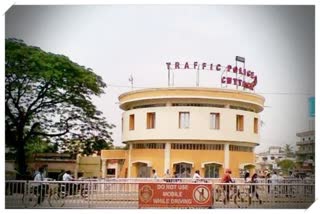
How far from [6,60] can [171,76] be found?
5159 mm

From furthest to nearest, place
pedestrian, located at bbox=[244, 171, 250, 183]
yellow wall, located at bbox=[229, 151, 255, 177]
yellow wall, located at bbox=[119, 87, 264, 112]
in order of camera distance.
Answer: yellow wall, located at bbox=[229, 151, 255, 177], yellow wall, located at bbox=[119, 87, 264, 112], pedestrian, located at bbox=[244, 171, 250, 183]

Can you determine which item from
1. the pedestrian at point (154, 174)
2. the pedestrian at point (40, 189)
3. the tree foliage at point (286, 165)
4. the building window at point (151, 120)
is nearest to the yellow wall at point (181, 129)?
the building window at point (151, 120)

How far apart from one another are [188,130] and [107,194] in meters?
4.18

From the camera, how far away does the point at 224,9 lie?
1788cm

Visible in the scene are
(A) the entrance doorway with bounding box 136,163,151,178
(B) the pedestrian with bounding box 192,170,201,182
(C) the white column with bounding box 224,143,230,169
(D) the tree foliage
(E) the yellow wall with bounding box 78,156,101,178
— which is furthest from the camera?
(D) the tree foliage

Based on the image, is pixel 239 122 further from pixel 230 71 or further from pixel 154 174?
pixel 154 174

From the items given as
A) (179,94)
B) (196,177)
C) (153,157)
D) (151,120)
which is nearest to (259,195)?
(196,177)

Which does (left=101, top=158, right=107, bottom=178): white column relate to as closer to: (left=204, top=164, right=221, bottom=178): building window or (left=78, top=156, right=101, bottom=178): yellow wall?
(left=78, top=156, right=101, bottom=178): yellow wall

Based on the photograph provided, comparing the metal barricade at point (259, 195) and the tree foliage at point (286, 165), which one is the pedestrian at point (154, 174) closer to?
the metal barricade at point (259, 195)

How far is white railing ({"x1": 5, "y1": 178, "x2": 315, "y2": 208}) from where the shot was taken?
16219 mm

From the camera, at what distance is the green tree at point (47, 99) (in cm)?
1884

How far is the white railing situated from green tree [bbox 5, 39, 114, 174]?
336 centimetres

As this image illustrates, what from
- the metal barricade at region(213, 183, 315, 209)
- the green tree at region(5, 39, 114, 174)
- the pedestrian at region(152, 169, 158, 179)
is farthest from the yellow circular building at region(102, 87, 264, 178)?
the metal barricade at region(213, 183, 315, 209)
